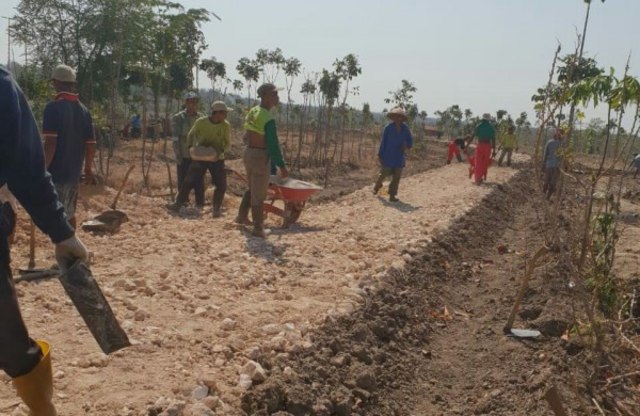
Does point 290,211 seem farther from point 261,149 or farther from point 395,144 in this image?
point 395,144

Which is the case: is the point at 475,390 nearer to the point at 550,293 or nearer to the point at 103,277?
the point at 550,293

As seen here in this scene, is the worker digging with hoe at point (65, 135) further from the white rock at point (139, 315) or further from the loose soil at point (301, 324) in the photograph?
the white rock at point (139, 315)

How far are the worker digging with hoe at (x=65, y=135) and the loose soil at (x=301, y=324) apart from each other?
0.74m

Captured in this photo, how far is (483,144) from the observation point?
12.8 meters

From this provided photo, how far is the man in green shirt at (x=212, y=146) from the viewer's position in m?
7.60

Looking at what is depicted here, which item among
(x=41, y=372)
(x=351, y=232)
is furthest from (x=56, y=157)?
(x=351, y=232)

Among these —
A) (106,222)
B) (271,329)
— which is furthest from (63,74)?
(271,329)

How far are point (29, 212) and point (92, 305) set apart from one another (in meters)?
0.47

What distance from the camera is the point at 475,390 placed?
3.95 metres

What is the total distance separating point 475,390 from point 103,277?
290 cm

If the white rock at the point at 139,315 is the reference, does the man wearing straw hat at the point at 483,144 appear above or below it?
above

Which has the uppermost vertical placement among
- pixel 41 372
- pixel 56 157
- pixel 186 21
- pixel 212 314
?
pixel 186 21

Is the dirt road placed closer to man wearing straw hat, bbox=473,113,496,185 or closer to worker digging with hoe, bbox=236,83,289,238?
worker digging with hoe, bbox=236,83,289,238

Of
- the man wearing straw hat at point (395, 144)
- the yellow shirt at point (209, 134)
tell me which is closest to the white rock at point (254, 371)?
the yellow shirt at point (209, 134)
